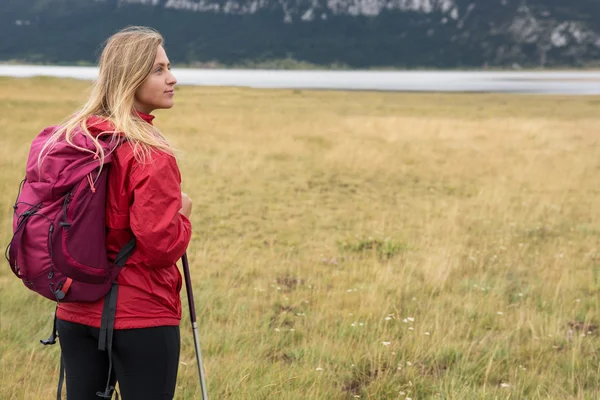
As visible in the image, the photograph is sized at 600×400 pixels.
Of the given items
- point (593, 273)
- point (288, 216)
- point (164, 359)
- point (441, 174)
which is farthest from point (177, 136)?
point (164, 359)

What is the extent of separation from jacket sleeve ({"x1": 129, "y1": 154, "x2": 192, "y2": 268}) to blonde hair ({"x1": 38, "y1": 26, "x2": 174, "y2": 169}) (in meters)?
0.08

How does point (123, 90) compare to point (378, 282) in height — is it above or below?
above

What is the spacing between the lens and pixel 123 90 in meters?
2.26

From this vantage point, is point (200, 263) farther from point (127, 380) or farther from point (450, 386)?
point (127, 380)

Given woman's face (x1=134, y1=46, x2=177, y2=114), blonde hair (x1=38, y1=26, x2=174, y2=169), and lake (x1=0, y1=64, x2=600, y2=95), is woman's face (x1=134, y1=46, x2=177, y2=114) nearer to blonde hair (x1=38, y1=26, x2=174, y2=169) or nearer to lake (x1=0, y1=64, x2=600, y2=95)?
blonde hair (x1=38, y1=26, x2=174, y2=169)

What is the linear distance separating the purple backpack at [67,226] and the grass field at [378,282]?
224cm

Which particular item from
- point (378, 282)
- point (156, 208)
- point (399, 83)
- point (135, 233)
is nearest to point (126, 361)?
point (135, 233)

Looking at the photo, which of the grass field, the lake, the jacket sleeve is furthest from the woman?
the lake

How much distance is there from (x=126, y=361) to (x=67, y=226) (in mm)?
561

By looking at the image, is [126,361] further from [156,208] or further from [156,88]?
[156,88]

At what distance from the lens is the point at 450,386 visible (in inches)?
175

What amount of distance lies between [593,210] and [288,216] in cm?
562

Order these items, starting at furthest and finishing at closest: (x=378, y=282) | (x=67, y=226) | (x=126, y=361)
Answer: (x=378, y=282)
(x=126, y=361)
(x=67, y=226)

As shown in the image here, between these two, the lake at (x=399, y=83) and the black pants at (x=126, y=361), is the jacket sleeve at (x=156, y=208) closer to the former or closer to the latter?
the black pants at (x=126, y=361)
